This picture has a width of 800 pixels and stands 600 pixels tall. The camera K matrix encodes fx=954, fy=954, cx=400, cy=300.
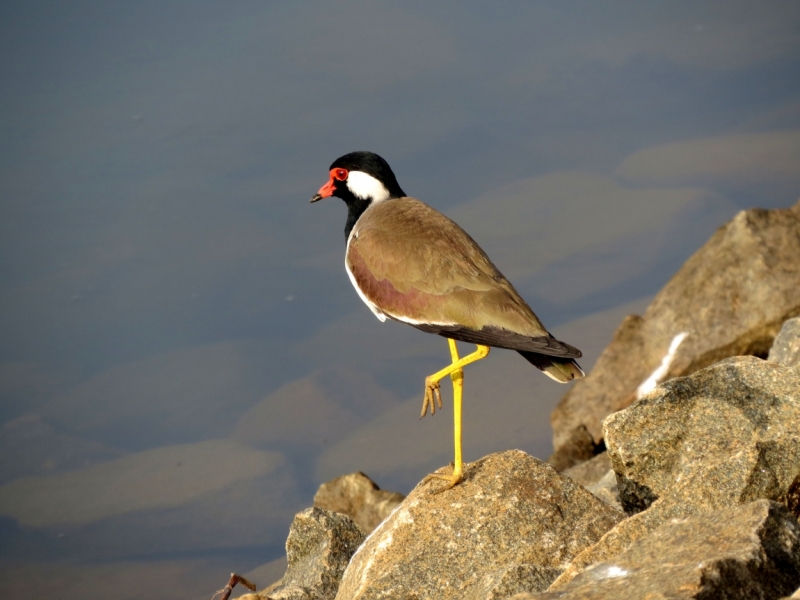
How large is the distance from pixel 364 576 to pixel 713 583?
105 inches

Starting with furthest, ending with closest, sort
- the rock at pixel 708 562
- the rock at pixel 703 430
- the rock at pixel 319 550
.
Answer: the rock at pixel 319 550, the rock at pixel 703 430, the rock at pixel 708 562

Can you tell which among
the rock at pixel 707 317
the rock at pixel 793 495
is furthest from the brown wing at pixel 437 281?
the rock at pixel 707 317

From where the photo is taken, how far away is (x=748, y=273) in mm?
11164

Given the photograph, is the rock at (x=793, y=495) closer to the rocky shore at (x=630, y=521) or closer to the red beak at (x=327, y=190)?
the rocky shore at (x=630, y=521)

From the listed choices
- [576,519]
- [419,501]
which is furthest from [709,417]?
[419,501]

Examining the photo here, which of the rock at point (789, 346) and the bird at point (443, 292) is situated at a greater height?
the bird at point (443, 292)

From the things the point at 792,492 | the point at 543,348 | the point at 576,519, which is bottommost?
the point at 792,492

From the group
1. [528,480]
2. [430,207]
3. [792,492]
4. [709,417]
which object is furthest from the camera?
[430,207]

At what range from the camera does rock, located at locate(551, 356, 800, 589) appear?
5.39 metres

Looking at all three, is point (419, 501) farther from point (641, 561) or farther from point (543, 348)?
point (641, 561)

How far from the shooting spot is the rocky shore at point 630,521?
4.20 m

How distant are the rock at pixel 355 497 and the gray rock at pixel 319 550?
2315 mm

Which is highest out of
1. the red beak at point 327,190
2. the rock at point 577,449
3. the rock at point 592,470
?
the red beak at point 327,190

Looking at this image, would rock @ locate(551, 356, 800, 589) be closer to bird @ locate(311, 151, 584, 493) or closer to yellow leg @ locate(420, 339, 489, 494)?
bird @ locate(311, 151, 584, 493)
